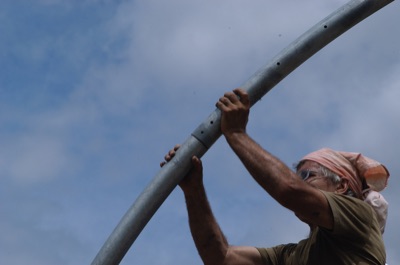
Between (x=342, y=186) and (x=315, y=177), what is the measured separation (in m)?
0.25

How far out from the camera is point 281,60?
255 inches

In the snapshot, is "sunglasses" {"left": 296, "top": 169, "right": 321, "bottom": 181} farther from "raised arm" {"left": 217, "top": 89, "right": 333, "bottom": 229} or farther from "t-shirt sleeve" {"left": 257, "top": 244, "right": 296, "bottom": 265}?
"raised arm" {"left": 217, "top": 89, "right": 333, "bottom": 229}

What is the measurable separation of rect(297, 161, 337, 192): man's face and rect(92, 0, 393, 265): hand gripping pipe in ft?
4.90

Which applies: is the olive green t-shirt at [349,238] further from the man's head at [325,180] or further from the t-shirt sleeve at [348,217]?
the man's head at [325,180]

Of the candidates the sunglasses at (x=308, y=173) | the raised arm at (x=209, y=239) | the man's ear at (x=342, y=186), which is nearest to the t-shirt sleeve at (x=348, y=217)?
the man's ear at (x=342, y=186)

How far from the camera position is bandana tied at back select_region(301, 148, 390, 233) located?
794 centimetres

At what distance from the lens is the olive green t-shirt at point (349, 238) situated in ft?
23.1

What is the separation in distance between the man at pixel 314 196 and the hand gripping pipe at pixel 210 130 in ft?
0.39

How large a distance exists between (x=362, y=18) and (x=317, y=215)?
60.2 inches

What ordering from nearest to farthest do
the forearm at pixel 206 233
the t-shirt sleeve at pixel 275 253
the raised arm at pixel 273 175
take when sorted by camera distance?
the raised arm at pixel 273 175 < the forearm at pixel 206 233 < the t-shirt sleeve at pixel 275 253

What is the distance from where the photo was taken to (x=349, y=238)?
711 cm

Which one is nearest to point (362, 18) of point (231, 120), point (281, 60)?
point (281, 60)

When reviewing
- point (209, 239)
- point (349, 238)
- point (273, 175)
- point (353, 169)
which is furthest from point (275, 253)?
point (273, 175)

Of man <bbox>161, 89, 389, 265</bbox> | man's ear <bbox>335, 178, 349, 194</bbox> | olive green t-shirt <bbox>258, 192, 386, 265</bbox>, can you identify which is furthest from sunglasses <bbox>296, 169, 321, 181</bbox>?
olive green t-shirt <bbox>258, 192, 386, 265</bbox>
